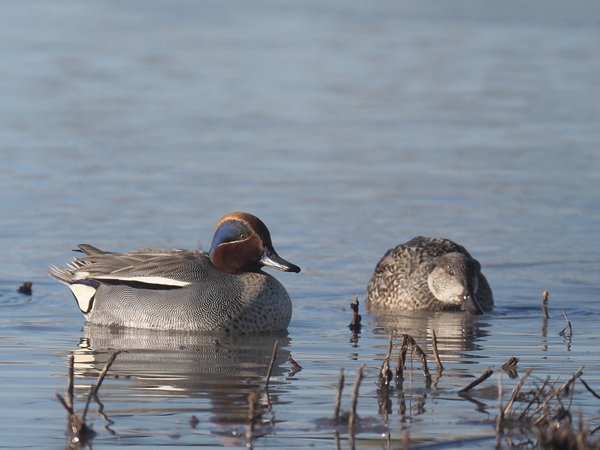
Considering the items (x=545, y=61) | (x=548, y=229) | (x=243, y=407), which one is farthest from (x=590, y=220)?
(x=545, y=61)

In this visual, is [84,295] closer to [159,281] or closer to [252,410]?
[159,281]

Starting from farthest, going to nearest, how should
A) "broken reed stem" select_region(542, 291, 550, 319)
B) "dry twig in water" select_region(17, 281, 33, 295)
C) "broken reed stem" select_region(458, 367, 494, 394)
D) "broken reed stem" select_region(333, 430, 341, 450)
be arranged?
1. "dry twig in water" select_region(17, 281, 33, 295)
2. "broken reed stem" select_region(542, 291, 550, 319)
3. "broken reed stem" select_region(458, 367, 494, 394)
4. "broken reed stem" select_region(333, 430, 341, 450)

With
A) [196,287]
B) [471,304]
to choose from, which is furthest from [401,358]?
[471,304]

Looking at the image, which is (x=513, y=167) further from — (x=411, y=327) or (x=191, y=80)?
(x=191, y=80)

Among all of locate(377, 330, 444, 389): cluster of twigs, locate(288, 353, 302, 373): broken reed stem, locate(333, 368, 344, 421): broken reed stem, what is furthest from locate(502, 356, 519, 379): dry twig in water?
locate(333, 368, 344, 421): broken reed stem

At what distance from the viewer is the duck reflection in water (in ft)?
19.5

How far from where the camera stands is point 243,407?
20.0ft

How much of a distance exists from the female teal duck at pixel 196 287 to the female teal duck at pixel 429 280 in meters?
1.54

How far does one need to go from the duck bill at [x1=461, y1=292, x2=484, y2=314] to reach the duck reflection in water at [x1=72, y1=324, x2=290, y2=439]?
1669 mm

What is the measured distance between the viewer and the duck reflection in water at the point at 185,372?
234 inches

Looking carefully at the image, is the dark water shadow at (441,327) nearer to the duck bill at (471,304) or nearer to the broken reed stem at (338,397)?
the duck bill at (471,304)

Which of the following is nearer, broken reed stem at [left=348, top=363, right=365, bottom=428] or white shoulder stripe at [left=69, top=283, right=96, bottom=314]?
broken reed stem at [left=348, top=363, right=365, bottom=428]

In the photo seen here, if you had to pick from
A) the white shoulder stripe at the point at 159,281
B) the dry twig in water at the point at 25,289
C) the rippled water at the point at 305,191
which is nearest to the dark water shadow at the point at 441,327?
the rippled water at the point at 305,191

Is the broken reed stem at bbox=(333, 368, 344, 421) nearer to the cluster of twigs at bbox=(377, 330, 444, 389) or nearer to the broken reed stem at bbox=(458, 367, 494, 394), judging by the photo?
the cluster of twigs at bbox=(377, 330, 444, 389)
